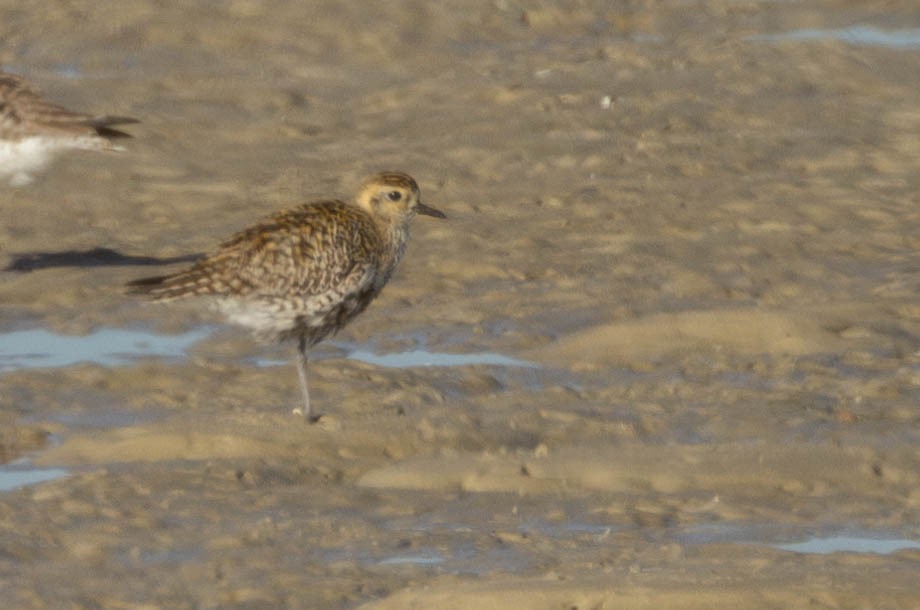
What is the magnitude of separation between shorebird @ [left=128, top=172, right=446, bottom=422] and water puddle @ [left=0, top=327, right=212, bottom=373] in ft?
4.01

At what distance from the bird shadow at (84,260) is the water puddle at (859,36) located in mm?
6922

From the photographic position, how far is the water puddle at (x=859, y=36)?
1816 cm

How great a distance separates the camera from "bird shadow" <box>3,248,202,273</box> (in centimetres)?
1318


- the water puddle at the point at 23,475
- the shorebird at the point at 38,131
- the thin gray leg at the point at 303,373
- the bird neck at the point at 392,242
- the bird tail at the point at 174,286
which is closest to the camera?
the water puddle at the point at 23,475

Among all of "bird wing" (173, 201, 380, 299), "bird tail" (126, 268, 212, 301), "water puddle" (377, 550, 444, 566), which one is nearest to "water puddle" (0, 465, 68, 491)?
"bird tail" (126, 268, 212, 301)

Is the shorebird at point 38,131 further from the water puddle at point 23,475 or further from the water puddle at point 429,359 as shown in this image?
the water puddle at point 23,475

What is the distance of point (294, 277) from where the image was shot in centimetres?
1023

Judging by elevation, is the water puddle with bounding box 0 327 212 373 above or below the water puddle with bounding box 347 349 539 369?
above

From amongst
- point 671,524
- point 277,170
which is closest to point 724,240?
point 277,170

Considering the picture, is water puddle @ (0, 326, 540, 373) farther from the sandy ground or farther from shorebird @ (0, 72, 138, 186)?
shorebird @ (0, 72, 138, 186)

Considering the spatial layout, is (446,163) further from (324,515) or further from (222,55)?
(324,515)

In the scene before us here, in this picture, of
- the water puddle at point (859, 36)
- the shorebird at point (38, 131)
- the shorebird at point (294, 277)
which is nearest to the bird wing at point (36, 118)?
the shorebird at point (38, 131)

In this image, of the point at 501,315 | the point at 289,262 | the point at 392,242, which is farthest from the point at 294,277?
the point at 501,315

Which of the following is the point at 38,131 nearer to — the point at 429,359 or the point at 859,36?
the point at 429,359
